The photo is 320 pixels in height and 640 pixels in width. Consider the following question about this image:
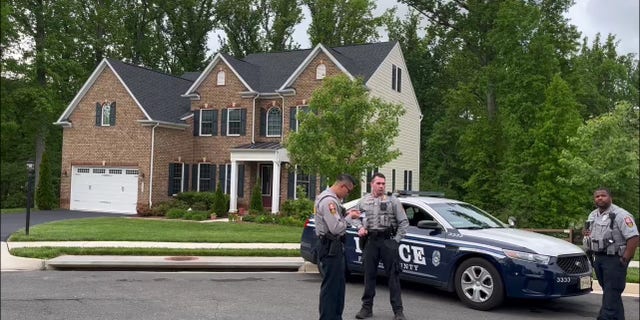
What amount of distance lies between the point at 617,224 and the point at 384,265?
278 centimetres

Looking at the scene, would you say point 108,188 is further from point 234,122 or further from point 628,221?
point 628,221

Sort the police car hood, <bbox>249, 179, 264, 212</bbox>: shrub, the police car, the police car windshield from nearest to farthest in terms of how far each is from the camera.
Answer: the police car
the police car hood
the police car windshield
<bbox>249, 179, 264, 212</bbox>: shrub

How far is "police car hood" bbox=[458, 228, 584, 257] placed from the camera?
759 cm

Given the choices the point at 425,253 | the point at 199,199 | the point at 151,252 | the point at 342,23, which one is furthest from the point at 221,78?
the point at 425,253

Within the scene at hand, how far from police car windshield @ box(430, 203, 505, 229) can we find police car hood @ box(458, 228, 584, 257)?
0.91 ft

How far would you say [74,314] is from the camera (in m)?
6.85

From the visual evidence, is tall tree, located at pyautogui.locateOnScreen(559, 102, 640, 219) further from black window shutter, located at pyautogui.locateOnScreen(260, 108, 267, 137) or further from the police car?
black window shutter, located at pyautogui.locateOnScreen(260, 108, 267, 137)

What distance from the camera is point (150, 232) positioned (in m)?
16.4

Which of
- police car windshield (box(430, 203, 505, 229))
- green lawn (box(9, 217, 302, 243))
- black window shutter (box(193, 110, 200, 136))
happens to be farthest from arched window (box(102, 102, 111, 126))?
police car windshield (box(430, 203, 505, 229))

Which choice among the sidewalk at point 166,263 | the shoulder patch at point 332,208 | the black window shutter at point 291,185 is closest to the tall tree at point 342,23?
the black window shutter at point 291,185

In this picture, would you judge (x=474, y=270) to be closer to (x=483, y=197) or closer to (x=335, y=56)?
(x=335, y=56)

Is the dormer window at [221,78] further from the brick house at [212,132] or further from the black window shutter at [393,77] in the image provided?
the black window shutter at [393,77]

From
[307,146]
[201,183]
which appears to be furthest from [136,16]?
[201,183]

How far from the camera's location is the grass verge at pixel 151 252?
37.9ft
